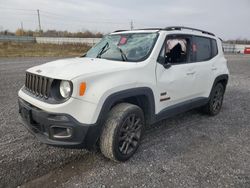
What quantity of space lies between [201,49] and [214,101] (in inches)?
55.3

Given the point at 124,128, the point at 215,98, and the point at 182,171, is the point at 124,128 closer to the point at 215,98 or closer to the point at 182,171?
the point at 182,171

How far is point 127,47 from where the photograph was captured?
11.6 ft

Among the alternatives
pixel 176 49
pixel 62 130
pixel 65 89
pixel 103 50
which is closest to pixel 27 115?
pixel 62 130

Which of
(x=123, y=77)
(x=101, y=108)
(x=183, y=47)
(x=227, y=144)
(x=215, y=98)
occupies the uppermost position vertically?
(x=183, y=47)

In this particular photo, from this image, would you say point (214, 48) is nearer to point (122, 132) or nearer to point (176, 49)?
point (176, 49)

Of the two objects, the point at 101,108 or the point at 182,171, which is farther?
the point at 182,171

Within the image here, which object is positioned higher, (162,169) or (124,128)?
(124,128)

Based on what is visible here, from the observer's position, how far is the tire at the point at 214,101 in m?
4.87

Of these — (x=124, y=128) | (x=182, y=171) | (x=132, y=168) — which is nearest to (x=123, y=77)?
(x=124, y=128)

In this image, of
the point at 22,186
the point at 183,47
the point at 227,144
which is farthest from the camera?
the point at 183,47

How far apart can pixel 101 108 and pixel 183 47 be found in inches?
92.1

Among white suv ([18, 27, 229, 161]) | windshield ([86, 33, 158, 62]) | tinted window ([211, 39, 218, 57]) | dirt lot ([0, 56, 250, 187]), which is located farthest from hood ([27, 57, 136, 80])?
tinted window ([211, 39, 218, 57])

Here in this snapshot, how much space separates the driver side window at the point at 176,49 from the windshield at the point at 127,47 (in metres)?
0.31

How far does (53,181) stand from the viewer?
255 cm
